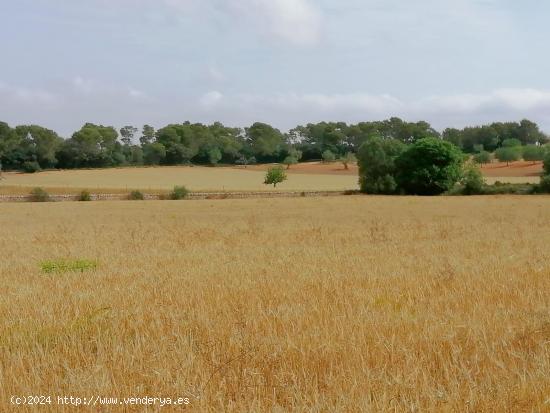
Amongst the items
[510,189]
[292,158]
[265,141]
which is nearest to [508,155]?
[292,158]

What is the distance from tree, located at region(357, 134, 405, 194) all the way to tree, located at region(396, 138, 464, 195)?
174 cm

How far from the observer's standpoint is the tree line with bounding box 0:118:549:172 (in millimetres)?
134750

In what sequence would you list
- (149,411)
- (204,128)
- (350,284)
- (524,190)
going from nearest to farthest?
(149,411), (350,284), (524,190), (204,128)

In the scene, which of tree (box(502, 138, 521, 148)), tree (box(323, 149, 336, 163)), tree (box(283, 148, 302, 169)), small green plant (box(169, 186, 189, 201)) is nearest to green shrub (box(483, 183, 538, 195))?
small green plant (box(169, 186, 189, 201))

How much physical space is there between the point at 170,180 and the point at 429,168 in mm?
53710

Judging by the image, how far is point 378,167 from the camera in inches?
3529

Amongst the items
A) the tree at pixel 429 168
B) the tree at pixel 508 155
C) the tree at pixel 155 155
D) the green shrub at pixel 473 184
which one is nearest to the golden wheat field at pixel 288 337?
the green shrub at pixel 473 184

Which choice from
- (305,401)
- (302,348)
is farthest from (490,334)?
(305,401)

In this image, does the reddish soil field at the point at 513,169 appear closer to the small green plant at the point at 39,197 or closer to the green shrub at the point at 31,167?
the small green plant at the point at 39,197

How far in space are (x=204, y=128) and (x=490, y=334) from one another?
182m

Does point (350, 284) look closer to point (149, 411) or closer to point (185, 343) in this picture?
point (185, 343)

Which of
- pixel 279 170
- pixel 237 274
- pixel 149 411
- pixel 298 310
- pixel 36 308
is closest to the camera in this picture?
pixel 149 411

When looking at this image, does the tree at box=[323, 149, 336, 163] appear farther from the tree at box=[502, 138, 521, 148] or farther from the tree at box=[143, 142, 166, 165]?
the tree at box=[502, 138, 521, 148]

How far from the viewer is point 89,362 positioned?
483 centimetres
